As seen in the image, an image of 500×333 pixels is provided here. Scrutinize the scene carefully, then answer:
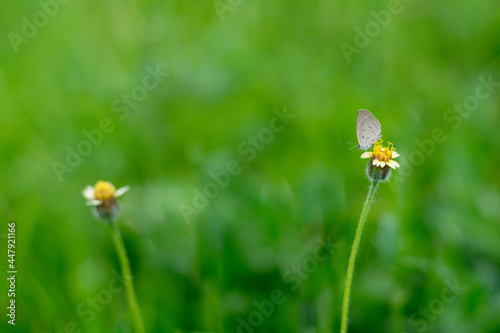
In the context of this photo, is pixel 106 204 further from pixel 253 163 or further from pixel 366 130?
pixel 253 163

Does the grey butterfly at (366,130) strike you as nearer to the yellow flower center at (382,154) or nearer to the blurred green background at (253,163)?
the yellow flower center at (382,154)

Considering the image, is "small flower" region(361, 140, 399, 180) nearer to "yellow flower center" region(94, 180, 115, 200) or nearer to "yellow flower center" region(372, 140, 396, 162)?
"yellow flower center" region(372, 140, 396, 162)

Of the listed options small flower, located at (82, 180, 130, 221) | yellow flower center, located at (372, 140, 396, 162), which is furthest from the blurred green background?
yellow flower center, located at (372, 140, 396, 162)

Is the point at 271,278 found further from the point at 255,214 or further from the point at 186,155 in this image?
the point at 186,155

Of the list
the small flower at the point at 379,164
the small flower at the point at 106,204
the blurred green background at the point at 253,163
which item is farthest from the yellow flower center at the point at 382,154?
the small flower at the point at 106,204

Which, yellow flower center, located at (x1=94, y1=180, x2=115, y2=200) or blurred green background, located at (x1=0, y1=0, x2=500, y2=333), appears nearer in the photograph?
yellow flower center, located at (x1=94, y1=180, x2=115, y2=200)

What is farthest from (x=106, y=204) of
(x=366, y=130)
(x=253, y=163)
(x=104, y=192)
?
(x=253, y=163)
